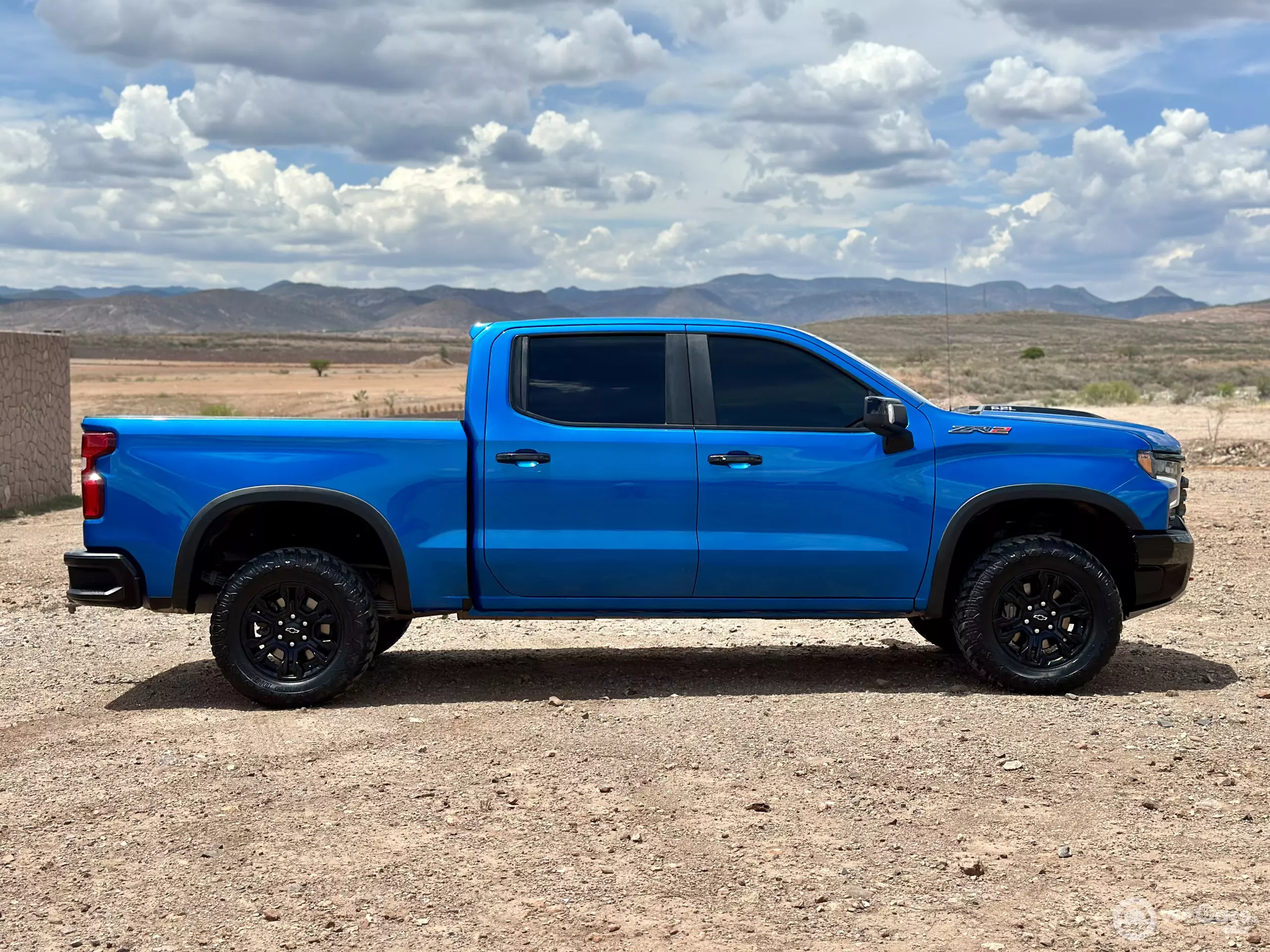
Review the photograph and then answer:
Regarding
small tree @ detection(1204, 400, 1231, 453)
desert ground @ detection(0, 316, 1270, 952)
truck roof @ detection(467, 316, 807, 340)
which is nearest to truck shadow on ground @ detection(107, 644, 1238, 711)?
desert ground @ detection(0, 316, 1270, 952)

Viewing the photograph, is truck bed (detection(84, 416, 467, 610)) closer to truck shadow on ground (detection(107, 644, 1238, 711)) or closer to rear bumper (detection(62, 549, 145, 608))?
rear bumper (detection(62, 549, 145, 608))

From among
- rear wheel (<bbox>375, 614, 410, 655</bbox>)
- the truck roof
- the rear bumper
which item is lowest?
rear wheel (<bbox>375, 614, 410, 655</bbox>)

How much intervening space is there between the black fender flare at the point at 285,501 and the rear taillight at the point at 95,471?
1.47 feet

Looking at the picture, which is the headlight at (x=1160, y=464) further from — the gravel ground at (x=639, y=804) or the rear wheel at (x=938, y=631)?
the rear wheel at (x=938, y=631)

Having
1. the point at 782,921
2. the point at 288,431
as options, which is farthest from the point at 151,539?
the point at 782,921

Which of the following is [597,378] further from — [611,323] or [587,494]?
[587,494]

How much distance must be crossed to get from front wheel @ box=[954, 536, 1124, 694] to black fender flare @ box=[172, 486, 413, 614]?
2862 mm

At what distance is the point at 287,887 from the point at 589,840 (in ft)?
3.54

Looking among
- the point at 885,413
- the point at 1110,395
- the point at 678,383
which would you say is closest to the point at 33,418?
the point at 678,383

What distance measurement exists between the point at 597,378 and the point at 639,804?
7.80ft

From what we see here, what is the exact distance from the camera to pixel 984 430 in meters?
6.94

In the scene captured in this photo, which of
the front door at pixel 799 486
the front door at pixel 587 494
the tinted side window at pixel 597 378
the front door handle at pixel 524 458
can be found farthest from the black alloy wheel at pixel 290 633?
the front door at pixel 799 486

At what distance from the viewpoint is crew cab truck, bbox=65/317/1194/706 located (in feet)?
22.3

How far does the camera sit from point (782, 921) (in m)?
4.29
